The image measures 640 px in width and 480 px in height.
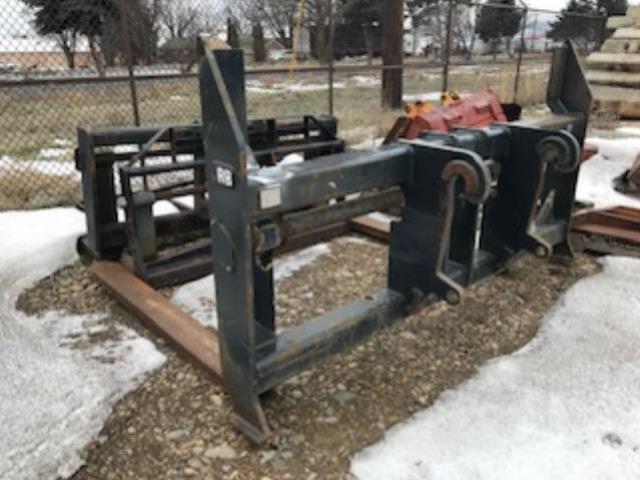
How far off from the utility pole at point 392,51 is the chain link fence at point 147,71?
36 cm

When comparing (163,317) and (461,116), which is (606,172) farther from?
(163,317)

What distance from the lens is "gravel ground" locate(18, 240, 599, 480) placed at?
1996mm

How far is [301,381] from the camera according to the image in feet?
7.92

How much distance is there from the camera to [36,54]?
734cm

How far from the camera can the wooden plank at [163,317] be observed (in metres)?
2.42

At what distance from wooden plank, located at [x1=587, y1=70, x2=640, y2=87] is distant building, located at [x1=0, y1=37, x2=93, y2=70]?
7.59 metres

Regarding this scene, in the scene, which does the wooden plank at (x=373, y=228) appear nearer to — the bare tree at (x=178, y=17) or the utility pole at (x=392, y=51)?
the bare tree at (x=178, y=17)

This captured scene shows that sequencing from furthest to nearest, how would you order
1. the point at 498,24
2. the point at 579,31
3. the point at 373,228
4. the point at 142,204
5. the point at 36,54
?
the point at 498,24, the point at 579,31, the point at 36,54, the point at 373,228, the point at 142,204

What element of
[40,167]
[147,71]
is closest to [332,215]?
[40,167]

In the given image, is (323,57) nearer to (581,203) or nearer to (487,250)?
(581,203)

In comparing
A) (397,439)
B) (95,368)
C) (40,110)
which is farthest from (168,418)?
(40,110)

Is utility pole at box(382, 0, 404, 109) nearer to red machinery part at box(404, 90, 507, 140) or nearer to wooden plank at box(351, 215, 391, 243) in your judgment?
red machinery part at box(404, 90, 507, 140)

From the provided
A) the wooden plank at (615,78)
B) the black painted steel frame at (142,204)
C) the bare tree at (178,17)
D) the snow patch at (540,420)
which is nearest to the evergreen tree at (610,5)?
the wooden plank at (615,78)

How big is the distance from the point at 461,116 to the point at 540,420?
9.44 ft
